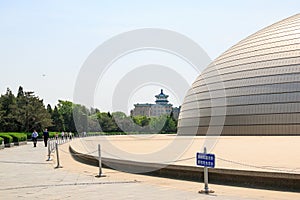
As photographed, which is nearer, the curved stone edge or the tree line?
the curved stone edge

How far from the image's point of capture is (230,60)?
4128 centimetres

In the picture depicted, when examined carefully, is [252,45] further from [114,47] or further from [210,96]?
[114,47]

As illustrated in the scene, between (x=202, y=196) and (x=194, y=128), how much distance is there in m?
32.5

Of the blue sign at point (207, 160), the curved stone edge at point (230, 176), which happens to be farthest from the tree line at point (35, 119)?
the blue sign at point (207, 160)

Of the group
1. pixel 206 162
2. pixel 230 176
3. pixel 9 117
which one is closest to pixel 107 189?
pixel 206 162

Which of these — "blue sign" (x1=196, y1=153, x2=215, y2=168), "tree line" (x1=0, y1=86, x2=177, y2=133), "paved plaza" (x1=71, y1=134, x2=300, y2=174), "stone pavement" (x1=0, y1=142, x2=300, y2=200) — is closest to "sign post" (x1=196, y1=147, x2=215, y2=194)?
"blue sign" (x1=196, y1=153, x2=215, y2=168)

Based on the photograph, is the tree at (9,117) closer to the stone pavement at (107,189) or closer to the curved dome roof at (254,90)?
the curved dome roof at (254,90)

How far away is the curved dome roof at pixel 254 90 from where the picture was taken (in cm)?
3409

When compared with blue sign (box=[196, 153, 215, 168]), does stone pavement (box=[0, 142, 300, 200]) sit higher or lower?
lower

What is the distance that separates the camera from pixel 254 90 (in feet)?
119

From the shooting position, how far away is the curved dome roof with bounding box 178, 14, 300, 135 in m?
34.1

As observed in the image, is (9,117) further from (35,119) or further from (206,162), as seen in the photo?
(206,162)

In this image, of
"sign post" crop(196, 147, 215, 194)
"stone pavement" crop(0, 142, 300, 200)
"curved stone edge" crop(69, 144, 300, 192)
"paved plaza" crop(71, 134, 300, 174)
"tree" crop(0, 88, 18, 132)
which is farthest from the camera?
"tree" crop(0, 88, 18, 132)

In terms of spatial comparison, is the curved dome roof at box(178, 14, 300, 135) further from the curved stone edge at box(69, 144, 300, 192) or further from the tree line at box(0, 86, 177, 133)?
the curved stone edge at box(69, 144, 300, 192)
